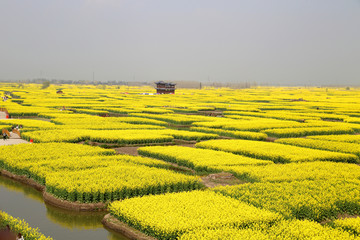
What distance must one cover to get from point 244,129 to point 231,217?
23942 millimetres

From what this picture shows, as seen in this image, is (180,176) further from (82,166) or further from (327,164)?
(327,164)

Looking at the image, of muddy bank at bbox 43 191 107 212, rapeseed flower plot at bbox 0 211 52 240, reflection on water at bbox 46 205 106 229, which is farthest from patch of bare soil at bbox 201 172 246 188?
rapeseed flower plot at bbox 0 211 52 240

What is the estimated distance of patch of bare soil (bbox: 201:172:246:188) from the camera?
1703 centimetres

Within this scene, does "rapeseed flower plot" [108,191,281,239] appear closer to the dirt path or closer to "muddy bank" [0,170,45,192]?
"muddy bank" [0,170,45,192]

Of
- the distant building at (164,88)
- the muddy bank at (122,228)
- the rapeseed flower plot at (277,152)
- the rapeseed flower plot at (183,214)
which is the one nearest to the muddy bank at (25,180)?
the muddy bank at (122,228)

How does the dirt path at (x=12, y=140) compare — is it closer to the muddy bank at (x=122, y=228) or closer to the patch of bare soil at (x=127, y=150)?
the patch of bare soil at (x=127, y=150)

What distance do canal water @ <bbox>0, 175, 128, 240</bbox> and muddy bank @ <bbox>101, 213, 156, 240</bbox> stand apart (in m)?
0.15

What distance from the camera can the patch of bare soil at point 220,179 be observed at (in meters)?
17.0

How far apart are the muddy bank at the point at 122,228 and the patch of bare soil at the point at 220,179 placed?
17.9ft

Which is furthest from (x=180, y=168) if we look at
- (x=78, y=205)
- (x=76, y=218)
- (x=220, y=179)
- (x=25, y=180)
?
(x=76, y=218)

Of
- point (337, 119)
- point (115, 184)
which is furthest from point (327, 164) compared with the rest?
point (337, 119)

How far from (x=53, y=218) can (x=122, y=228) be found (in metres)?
2.91

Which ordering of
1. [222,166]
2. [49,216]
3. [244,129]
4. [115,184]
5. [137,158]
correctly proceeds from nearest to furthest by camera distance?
[49,216]
[115,184]
[222,166]
[137,158]
[244,129]

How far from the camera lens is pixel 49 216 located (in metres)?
13.4
